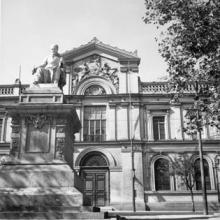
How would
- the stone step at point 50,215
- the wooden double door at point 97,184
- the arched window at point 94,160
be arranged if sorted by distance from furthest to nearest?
the arched window at point 94,160
the wooden double door at point 97,184
the stone step at point 50,215

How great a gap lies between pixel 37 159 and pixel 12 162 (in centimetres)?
89

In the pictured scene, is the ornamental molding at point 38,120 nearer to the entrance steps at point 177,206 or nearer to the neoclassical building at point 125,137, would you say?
the neoclassical building at point 125,137

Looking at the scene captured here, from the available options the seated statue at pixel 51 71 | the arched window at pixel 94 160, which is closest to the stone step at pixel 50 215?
the seated statue at pixel 51 71

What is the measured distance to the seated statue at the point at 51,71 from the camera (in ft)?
43.7

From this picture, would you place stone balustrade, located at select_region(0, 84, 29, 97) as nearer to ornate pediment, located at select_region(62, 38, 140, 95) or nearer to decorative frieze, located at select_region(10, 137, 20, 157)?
ornate pediment, located at select_region(62, 38, 140, 95)

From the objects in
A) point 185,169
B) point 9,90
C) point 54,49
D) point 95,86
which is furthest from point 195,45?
point 9,90

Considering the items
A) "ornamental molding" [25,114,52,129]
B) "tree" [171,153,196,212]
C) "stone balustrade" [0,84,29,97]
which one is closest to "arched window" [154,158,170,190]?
"tree" [171,153,196,212]

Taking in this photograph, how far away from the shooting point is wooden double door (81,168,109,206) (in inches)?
1088

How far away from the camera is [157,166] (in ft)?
93.4

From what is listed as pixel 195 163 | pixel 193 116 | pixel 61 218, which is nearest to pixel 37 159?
pixel 61 218

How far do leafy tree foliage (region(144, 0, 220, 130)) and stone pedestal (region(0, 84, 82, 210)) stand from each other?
470 centimetres

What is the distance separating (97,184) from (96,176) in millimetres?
691

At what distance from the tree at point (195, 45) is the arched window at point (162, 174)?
15.4 meters

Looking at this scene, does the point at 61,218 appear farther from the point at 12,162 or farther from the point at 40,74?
the point at 40,74
